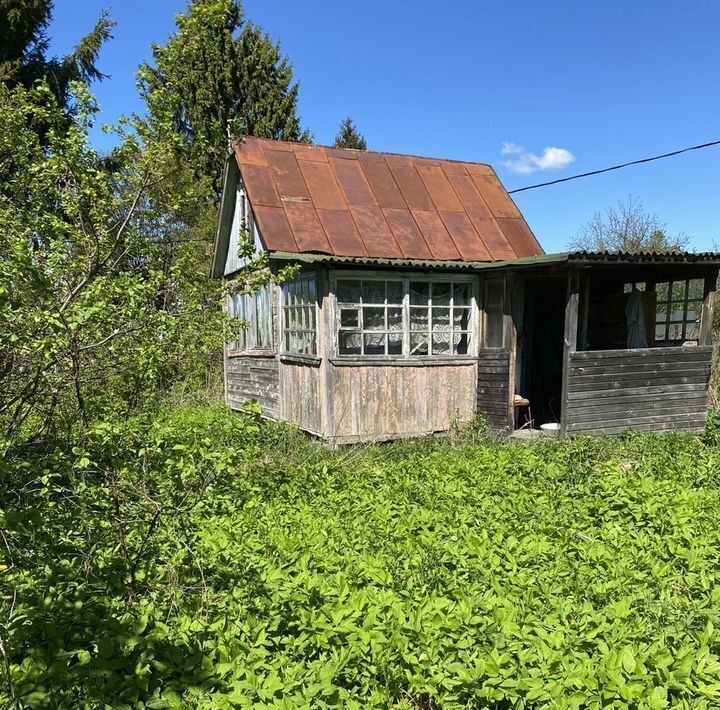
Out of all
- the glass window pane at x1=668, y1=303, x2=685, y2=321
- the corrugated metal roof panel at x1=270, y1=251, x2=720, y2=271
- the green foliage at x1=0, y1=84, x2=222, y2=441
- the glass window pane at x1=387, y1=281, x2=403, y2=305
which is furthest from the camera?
the glass window pane at x1=668, y1=303, x2=685, y2=321

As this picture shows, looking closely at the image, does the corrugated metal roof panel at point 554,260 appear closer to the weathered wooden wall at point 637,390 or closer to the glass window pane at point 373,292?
the glass window pane at point 373,292

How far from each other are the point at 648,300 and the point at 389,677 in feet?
28.7

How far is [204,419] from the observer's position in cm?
1011

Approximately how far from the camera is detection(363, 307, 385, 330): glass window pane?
27.8 feet

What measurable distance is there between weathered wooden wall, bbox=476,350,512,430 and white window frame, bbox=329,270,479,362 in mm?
288

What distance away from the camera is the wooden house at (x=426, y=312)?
27.2 feet

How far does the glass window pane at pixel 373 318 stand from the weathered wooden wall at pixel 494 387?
1.81 m

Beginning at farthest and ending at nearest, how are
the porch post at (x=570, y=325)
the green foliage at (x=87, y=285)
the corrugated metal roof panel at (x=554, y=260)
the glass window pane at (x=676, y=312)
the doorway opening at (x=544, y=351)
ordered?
the doorway opening at (x=544, y=351), the glass window pane at (x=676, y=312), the porch post at (x=570, y=325), the corrugated metal roof panel at (x=554, y=260), the green foliage at (x=87, y=285)

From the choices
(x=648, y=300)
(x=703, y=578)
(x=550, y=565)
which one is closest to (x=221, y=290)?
(x=550, y=565)

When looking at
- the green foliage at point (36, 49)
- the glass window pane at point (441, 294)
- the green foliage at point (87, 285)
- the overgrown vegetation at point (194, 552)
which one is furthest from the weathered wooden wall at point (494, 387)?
the green foliage at point (36, 49)

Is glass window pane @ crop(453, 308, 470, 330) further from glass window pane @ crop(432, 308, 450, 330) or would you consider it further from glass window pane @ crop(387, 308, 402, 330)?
glass window pane @ crop(387, 308, 402, 330)

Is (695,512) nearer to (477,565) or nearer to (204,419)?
(477,565)

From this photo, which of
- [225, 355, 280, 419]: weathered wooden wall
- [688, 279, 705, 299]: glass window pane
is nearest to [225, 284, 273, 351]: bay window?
[225, 355, 280, 419]: weathered wooden wall

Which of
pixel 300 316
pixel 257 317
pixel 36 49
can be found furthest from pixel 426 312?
pixel 36 49
